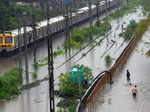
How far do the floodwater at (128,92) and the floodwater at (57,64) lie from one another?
1.96 metres

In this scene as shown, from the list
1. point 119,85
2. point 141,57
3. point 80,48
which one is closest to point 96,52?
point 80,48

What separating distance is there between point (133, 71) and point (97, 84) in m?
5.30

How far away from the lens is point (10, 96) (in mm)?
16812

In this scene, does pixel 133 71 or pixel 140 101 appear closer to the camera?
pixel 140 101

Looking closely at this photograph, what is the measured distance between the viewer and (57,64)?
2439 cm

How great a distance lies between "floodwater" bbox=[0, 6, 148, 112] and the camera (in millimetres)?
15648

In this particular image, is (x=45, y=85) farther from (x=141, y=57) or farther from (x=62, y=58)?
(x=141, y=57)

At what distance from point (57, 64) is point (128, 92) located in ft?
27.0

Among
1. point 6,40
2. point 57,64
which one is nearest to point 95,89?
point 57,64

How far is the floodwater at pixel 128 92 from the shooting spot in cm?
1493

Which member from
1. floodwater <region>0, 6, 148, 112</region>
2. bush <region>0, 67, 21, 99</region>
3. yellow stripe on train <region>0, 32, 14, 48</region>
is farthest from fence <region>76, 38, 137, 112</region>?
yellow stripe on train <region>0, 32, 14, 48</region>

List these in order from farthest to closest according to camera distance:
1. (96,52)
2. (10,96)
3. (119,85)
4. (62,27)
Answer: (62,27)
(96,52)
(119,85)
(10,96)

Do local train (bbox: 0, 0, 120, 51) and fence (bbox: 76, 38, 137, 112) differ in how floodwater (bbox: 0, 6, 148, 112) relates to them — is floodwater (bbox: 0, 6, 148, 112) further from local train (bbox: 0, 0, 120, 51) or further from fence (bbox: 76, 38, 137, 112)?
fence (bbox: 76, 38, 137, 112)

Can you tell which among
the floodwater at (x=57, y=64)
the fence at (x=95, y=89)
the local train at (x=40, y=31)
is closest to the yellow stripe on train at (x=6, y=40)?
the local train at (x=40, y=31)
